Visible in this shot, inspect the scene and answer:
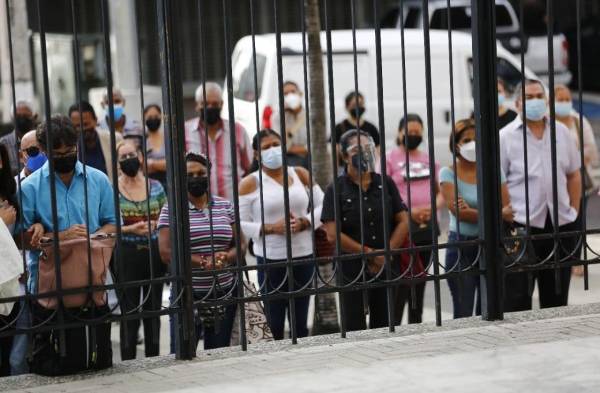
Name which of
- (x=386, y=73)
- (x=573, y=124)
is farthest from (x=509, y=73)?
(x=573, y=124)

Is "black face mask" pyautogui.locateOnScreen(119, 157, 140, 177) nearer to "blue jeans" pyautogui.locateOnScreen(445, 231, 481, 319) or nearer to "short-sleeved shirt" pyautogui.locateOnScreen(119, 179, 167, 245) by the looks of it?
"short-sleeved shirt" pyautogui.locateOnScreen(119, 179, 167, 245)

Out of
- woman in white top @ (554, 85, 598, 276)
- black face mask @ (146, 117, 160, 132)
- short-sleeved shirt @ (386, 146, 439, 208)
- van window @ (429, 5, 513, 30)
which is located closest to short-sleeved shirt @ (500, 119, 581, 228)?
short-sleeved shirt @ (386, 146, 439, 208)

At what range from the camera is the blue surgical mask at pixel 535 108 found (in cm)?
908

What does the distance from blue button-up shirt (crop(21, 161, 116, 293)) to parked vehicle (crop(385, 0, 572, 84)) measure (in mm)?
14015

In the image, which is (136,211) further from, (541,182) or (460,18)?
(460,18)

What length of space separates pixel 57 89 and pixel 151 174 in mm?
13582

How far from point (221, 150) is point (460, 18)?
12317mm

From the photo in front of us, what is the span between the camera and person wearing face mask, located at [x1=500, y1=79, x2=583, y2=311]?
8906mm

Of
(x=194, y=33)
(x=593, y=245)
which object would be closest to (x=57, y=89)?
(x=194, y=33)

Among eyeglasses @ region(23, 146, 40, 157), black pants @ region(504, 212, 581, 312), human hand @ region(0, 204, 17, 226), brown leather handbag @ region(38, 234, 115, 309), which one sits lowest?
black pants @ region(504, 212, 581, 312)

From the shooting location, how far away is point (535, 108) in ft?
29.9

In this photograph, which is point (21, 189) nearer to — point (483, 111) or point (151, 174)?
point (483, 111)

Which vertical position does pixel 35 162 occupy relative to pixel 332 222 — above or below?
above

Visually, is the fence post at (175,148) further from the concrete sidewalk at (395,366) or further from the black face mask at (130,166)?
the black face mask at (130,166)
